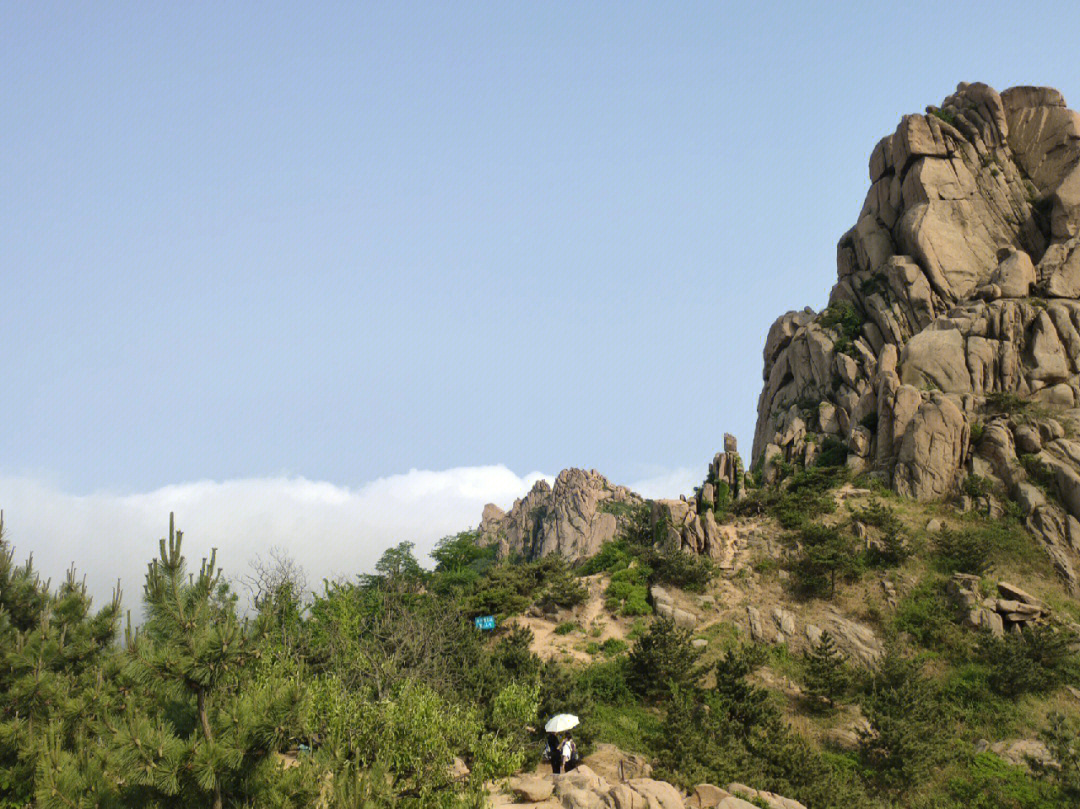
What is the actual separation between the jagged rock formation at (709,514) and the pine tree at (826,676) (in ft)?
28.4

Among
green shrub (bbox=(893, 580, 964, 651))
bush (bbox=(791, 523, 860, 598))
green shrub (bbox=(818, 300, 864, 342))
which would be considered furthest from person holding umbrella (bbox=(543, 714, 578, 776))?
green shrub (bbox=(818, 300, 864, 342))

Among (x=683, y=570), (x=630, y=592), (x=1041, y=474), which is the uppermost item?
(x=1041, y=474)

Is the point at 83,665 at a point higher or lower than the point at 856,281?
lower

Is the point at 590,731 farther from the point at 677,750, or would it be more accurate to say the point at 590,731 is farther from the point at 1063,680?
the point at 1063,680

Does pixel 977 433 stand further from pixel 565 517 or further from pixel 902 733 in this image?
pixel 565 517

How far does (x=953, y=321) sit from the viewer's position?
4162 cm

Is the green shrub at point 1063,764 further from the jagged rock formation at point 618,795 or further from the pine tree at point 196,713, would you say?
the pine tree at point 196,713

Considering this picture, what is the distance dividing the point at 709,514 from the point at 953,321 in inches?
744

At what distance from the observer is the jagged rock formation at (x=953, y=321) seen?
117 feet

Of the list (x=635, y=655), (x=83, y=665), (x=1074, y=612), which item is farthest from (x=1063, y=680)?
(x=83, y=665)

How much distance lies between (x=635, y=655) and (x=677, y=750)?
7314 mm

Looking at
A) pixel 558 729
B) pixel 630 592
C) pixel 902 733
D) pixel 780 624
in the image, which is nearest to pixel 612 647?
pixel 630 592

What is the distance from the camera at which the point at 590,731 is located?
21.8m

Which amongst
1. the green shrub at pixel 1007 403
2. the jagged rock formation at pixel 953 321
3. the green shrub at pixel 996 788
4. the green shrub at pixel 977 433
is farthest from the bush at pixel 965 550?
the green shrub at pixel 996 788
